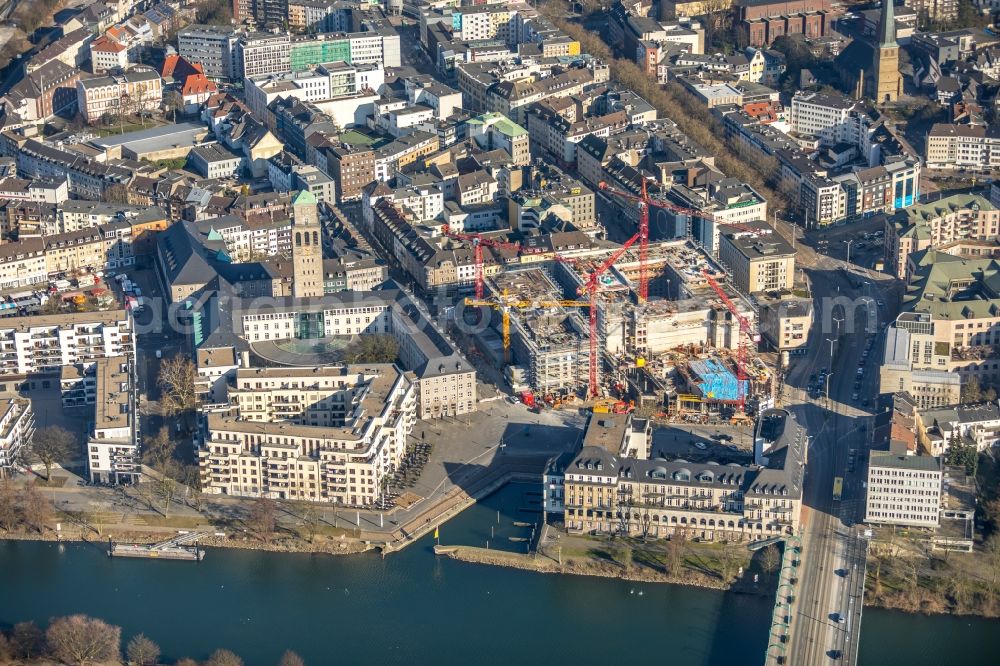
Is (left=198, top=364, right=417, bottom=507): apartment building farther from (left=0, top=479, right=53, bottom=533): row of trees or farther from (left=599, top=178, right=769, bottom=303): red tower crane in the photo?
(left=599, top=178, right=769, bottom=303): red tower crane

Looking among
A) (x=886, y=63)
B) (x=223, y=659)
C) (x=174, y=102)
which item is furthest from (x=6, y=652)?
(x=886, y=63)

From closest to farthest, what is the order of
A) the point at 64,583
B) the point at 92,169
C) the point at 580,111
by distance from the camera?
1. the point at 64,583
2. the point at 92,169
3. the point at 580,111

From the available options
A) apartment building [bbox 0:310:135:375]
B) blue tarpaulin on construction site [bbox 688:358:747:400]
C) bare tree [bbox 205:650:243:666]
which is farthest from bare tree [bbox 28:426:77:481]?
blue tarpaulin on construction site [bbox 688:358:747:400]

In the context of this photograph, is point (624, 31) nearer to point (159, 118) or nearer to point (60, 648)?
point (159, 118)

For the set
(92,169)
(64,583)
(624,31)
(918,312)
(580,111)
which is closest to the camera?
(64,583)

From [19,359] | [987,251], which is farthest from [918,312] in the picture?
[19,359]
